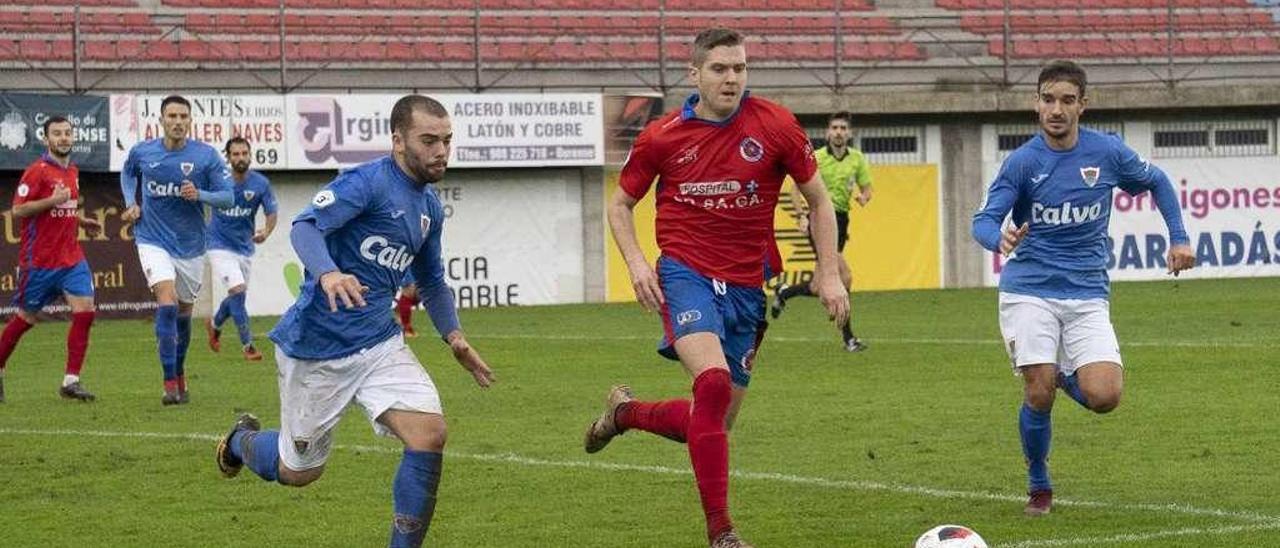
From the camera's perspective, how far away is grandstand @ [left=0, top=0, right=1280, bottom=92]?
2958cm

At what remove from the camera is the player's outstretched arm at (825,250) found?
819 cm

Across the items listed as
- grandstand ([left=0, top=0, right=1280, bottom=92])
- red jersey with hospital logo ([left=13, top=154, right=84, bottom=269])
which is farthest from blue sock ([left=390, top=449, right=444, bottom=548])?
grandstand ([left=0, top=0, right=1280, bottom=92])

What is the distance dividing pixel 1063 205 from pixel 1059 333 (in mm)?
564

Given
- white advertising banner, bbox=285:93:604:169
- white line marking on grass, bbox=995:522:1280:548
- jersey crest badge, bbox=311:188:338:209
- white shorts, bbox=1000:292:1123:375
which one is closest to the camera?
jersey crest badge, bbox=311:188:338:209

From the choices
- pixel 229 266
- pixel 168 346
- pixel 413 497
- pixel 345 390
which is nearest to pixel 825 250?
pixel 345 390

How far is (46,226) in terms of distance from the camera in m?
15.6

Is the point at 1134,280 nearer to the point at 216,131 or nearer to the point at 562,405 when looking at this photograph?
the point at 216,131

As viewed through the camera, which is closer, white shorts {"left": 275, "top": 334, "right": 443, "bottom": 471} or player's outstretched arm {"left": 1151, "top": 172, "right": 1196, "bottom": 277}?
white shorts {"left": 275, "top": 334, "right": 443, "bottom": 471}

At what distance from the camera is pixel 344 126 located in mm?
29109

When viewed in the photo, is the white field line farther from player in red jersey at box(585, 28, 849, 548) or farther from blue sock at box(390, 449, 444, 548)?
blue sock at box(390, 449, 444, 548)

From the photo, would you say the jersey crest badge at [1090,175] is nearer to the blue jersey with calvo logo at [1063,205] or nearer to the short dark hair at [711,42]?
the blue jersey with calvo logo at [1063,205]

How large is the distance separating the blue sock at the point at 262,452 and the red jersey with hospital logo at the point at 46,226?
7581 mm

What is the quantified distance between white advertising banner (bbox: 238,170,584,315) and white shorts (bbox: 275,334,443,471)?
22474 mm

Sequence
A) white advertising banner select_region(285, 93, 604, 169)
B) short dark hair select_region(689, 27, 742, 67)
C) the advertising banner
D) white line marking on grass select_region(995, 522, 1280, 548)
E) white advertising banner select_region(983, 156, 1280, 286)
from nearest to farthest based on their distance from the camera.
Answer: white line marking on grass select_region(995, 522, 1280, 548), short dark hair select_region(689, 27, 742, 67), the advertising banner, white advertising banner select_region(285, 93, 604, 169), white advertising banner select_region(983, 156, 1280, 286)
